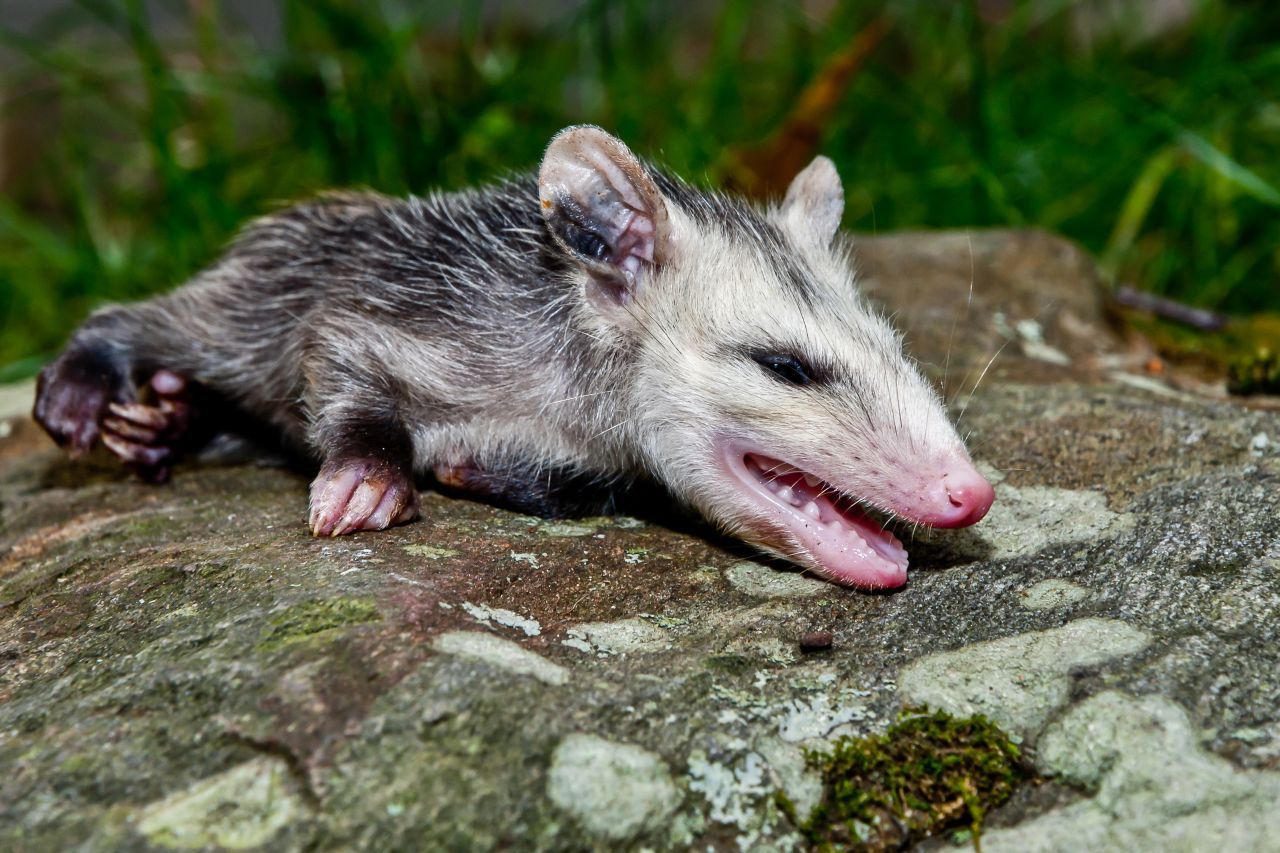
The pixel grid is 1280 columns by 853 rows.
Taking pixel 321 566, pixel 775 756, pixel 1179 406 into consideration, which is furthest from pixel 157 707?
pixel 1179 406

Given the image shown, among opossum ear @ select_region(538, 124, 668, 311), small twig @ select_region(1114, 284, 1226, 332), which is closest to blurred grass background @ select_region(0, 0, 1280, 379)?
small twig @ select_region(1114, 284, 1226, 332)

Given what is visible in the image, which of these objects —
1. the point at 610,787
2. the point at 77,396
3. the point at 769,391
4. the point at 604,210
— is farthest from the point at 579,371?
the point at 77,396

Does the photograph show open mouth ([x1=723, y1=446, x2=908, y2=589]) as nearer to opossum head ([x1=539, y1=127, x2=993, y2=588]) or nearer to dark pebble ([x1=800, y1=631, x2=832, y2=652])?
opossum head ([x1=539, y1=127, x2=993, y2=588])

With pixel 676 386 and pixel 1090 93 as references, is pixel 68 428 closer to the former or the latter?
pixel 676 386

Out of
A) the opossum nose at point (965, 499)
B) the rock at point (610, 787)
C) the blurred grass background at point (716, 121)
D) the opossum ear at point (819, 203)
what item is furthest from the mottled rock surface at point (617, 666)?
the blurred grass background at point (716, 121)

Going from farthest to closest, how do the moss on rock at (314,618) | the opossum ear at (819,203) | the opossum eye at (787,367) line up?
1. the opossum ear at (819,203)
2. the opossum eye at (787,367)
3. the moss on rock at (314,618)

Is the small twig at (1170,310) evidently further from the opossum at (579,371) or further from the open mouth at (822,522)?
the open mouth at (822,522)

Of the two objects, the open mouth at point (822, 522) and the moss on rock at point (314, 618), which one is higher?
the open mouth at point (822, 522)

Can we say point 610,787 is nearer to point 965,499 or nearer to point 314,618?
point 314,618
